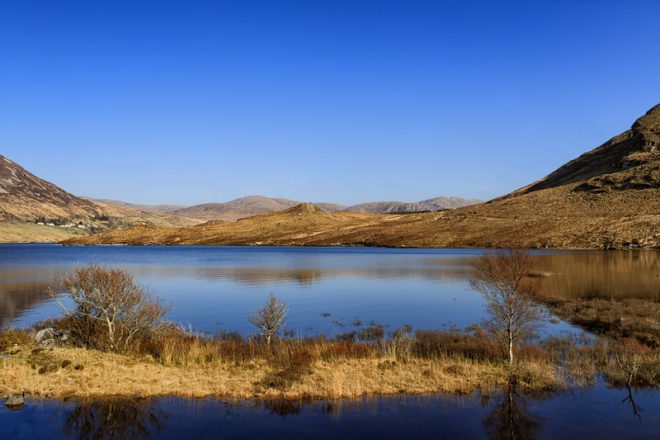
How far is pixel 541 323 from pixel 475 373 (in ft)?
41.1

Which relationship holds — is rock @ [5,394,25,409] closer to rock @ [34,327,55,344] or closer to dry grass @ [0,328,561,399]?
dry grass @ [0,328,561,399]

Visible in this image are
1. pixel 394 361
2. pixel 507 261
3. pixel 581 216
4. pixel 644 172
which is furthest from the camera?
pixel 644 172

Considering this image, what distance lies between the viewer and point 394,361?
18.8m

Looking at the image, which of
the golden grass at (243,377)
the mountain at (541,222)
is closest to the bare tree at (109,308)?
the golden grass at (243,377)

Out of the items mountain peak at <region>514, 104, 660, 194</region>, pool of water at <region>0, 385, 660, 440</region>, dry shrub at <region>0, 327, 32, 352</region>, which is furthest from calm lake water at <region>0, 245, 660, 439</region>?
mountain peak at <region>514, 104, 660, 194</region>

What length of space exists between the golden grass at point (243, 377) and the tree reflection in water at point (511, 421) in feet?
4.59

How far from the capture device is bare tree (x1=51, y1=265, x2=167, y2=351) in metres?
21.2

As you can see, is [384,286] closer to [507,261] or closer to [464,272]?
[464,272]

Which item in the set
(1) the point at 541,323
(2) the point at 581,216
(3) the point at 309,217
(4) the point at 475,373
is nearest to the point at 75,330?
(4) the point at 475,373

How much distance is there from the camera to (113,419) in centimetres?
1363

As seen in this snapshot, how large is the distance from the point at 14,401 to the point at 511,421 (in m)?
14.8

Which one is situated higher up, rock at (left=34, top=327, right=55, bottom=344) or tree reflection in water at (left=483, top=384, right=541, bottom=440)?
rock at (left=34, top=327, right=55, bottom=344)

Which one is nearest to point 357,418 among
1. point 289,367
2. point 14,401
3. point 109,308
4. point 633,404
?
point 289,367

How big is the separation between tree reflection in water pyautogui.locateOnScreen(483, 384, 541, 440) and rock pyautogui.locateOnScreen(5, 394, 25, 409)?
1376 cm
